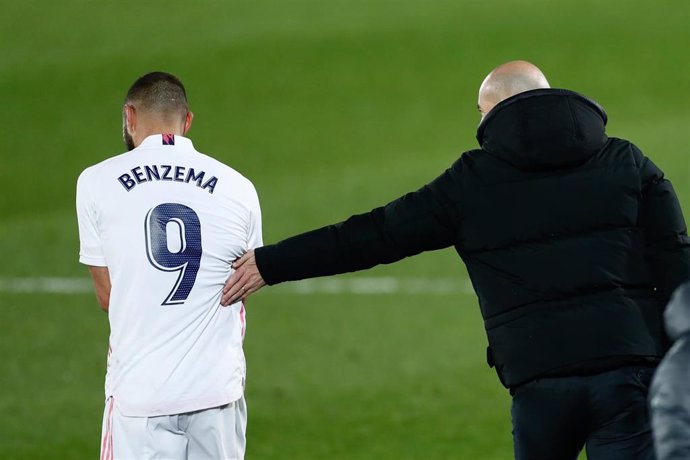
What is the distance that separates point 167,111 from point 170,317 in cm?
81

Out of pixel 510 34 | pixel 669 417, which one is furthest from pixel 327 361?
pixel 510 34

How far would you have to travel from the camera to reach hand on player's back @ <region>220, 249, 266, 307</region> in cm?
491

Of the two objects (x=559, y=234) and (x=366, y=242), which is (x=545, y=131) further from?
(x=366, y=242)

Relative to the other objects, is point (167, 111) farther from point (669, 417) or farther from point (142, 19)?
point (142, 19)

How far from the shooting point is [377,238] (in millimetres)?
4945

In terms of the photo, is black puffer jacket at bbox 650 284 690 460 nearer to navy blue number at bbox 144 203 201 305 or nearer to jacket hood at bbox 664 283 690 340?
jacket hood at bbox 664 283 690 340

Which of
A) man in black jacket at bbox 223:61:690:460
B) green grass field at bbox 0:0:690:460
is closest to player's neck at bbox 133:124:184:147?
man in black jacket at bbox 223:61:690:460

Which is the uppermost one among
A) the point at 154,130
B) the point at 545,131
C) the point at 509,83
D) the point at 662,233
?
the point at 509,83

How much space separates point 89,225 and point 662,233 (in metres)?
2.06

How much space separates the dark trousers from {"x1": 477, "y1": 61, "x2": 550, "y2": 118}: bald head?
111 centimetres

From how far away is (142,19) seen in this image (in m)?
20.2

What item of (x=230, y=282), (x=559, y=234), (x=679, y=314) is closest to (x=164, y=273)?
(x=230, y=282)

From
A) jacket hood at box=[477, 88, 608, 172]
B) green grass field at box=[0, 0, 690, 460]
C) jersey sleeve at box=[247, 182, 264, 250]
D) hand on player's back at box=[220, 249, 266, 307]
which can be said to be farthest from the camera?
green grass field at box=[0, 0, 690, 460]

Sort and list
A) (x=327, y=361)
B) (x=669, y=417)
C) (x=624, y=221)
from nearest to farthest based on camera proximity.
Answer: (x=669, y=417) < (x=624, y=221) < (x=327, y=361)
